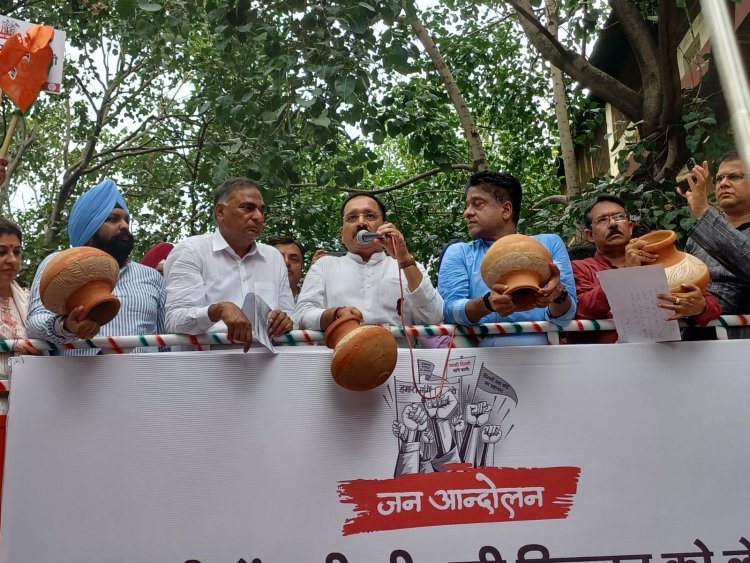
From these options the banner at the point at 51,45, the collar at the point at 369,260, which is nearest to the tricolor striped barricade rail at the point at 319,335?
the collar at the point at 369,260

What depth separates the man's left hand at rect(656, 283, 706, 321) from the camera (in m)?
3.15

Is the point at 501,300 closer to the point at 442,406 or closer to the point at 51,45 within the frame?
the point at 442,406

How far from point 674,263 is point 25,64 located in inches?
144

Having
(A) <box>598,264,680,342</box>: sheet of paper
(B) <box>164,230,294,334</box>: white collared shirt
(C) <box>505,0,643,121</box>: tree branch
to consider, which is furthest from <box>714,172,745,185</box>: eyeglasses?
(C) <box>505,0,643,121</box>: tree branch

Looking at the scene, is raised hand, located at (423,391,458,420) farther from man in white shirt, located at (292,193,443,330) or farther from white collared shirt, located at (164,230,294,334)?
white collared shirt, located at (164,230,294,334)

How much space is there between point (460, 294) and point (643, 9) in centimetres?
521

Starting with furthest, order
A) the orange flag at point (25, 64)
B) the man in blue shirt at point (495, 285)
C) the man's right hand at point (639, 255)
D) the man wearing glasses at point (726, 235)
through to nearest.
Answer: the orange flag at point (25, 64)
the man wearing glasses at point (726, 235)
the man's right hand at point (639, 255)
the man in blue shirt at point (495, 285)

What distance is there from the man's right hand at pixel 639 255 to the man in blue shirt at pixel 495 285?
272mm

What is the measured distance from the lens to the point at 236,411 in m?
3.02

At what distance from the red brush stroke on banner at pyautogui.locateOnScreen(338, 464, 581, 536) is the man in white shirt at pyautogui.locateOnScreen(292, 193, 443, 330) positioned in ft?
2.40

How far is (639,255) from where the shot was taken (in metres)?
3.31

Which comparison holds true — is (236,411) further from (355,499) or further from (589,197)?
(589,197)

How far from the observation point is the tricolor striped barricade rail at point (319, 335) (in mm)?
3031

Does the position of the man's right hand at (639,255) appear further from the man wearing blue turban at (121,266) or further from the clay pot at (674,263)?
the man wearing blue turban at (121,266)
